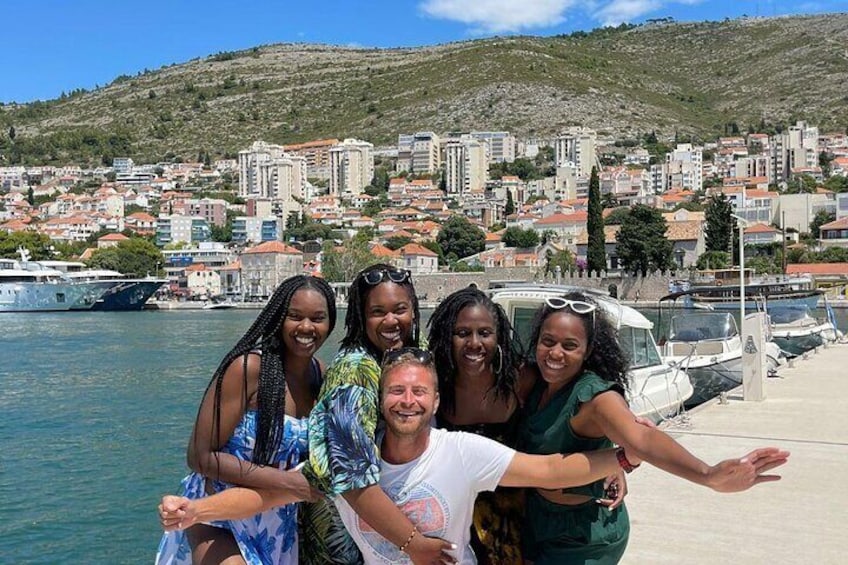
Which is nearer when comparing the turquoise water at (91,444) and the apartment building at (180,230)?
the turquoise water at (91,444)

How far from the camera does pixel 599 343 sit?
2.65 metres

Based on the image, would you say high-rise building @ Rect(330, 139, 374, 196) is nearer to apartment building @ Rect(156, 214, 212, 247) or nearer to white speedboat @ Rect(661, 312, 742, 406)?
apartment building @ Rect(156, 214, 212, 247)

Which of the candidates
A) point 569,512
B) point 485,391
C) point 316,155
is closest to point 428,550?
point 569,512

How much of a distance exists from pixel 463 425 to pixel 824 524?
360 centimetres

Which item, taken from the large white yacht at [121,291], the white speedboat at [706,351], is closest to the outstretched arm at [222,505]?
the white speedboat at [706,351]

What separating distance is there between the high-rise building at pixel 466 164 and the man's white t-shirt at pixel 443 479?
14062 cm

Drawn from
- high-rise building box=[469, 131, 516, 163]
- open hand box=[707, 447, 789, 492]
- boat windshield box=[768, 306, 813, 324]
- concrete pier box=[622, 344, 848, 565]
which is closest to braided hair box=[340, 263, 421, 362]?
open hand box=[707, 447, 789, 492]

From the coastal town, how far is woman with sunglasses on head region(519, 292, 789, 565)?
62389 mm

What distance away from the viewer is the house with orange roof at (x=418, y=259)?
8806 centimetres

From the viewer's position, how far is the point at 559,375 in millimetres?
2523

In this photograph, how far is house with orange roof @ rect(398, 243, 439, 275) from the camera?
8806 cm

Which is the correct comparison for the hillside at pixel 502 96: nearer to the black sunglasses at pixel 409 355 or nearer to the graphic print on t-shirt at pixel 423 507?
the black sunglasses at pixel 409 355

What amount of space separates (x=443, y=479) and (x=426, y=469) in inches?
2.1

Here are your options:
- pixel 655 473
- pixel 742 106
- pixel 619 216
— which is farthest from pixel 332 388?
pixel 742 106
